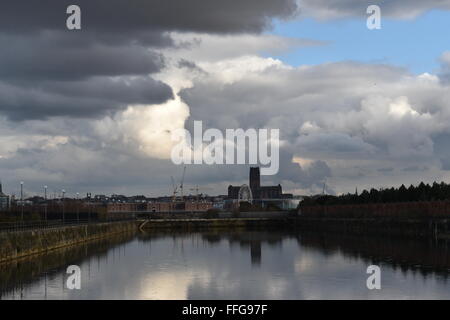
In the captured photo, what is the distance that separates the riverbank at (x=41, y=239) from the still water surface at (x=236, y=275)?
1860 mm

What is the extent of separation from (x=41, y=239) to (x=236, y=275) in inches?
1273

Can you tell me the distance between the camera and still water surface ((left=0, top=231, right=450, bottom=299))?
2083 inches

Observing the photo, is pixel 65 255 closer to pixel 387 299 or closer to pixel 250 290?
→ pixel 250 290

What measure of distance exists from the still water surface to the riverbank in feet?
6.10

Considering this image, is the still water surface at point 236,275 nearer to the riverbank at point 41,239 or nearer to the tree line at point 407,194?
the riverbank at point 41,239

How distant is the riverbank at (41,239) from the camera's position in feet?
238
